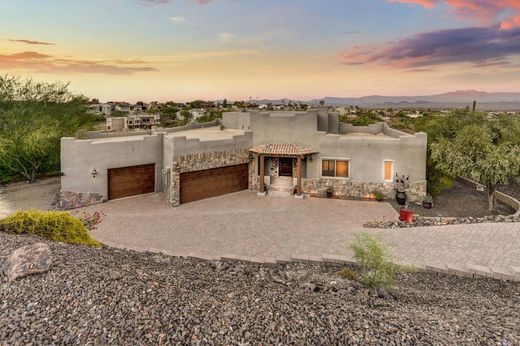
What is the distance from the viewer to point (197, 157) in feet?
59.4

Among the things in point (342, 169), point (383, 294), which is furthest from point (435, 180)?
point (383, 294)

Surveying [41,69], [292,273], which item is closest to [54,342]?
[292,273]

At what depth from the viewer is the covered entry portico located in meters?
19.0

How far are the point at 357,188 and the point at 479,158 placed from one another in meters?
6.81

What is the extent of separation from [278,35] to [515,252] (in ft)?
88.0

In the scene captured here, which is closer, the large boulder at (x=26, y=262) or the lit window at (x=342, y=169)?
the large boulder at (x=26, y=262)

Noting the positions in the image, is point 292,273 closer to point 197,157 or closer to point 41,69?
point 197,157

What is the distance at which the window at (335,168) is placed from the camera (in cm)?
1933

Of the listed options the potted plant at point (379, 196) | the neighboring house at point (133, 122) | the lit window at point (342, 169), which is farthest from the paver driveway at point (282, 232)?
the neighboring house at point (133, 122)

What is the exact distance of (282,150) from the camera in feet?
63.2

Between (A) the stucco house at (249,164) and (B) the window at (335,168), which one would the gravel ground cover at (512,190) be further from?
(B) the window at (335,168)

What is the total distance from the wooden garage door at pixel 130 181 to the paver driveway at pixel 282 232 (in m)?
0.82

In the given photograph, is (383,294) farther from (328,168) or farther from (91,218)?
(91,218)

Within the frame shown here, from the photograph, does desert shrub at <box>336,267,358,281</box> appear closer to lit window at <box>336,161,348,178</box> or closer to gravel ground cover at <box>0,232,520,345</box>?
gravel ground cover at <box>0,232,520,345</box>
